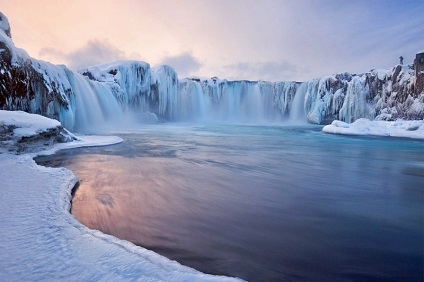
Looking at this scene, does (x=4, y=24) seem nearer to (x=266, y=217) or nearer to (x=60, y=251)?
(x=60, y=251)

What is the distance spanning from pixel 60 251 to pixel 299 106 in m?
38.9

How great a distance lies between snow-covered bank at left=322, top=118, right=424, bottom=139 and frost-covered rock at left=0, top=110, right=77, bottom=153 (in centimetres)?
1809

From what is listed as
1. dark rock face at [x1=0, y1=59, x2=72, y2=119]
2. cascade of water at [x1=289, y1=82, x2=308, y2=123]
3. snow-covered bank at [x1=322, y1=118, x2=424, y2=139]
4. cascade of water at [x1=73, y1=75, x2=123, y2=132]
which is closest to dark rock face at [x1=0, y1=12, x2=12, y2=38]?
dark rock face at [x1=0, y1=59, x2=72, y2=119]

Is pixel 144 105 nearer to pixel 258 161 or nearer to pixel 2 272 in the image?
pixel 258 161

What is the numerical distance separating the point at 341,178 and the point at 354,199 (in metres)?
1.63

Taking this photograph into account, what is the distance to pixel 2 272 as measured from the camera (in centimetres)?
175

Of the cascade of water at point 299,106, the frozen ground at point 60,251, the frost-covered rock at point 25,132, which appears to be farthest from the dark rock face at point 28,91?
the cascade of water at point 299,106

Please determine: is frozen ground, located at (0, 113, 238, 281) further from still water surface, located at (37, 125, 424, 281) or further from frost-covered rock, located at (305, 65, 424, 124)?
frost-covered rock, located at (305, 65, 424, 124)

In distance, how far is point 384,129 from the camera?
18453 millimetres

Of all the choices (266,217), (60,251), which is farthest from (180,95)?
(60,251)

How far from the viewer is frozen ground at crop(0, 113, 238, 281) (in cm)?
180

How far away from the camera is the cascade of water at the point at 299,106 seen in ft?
123

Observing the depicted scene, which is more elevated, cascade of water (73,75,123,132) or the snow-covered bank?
cascade of water (73,75,123,132)

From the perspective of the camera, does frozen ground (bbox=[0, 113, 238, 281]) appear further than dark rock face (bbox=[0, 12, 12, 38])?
No
